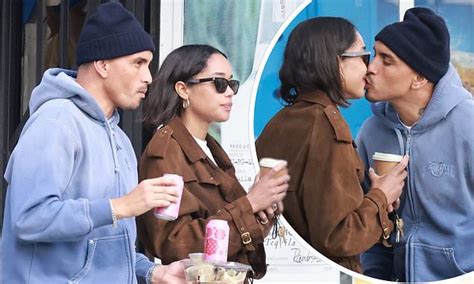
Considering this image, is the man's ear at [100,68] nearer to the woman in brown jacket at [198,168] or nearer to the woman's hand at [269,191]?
the woman in brown jacket at [198,168]

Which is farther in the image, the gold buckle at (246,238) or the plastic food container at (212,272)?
the gold buckle at (246,238)

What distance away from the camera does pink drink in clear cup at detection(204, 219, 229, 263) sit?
3.09 meters

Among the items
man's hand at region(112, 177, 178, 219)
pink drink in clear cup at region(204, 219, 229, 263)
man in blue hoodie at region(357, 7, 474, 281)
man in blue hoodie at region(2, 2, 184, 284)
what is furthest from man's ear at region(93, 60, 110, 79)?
man in blue hoodie at region(357, 7, 474, 281)

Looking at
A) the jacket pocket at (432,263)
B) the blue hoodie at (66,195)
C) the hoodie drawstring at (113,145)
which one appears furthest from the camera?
the jacket pocket at (432,263)

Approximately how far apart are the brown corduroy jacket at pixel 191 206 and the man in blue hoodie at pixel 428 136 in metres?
0.54

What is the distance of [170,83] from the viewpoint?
11.7 feet

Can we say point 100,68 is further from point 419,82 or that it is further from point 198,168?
point 419,82

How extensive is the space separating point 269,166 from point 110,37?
99 cm

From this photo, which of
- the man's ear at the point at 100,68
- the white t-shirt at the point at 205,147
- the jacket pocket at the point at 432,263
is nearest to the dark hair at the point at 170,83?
the white t-shirt at the point at 205,147

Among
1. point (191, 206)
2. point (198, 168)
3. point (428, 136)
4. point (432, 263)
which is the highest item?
point (428, 136)

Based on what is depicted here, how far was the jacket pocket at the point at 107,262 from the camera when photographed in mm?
2791

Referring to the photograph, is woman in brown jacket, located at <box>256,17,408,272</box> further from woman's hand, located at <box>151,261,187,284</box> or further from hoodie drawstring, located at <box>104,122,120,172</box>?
hoodie drawstring, located at <box>104,122,120,172</box>

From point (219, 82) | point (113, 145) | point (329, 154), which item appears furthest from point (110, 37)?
point (329, 154)

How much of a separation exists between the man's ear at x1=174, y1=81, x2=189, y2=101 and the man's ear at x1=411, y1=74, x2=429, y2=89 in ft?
2.86
